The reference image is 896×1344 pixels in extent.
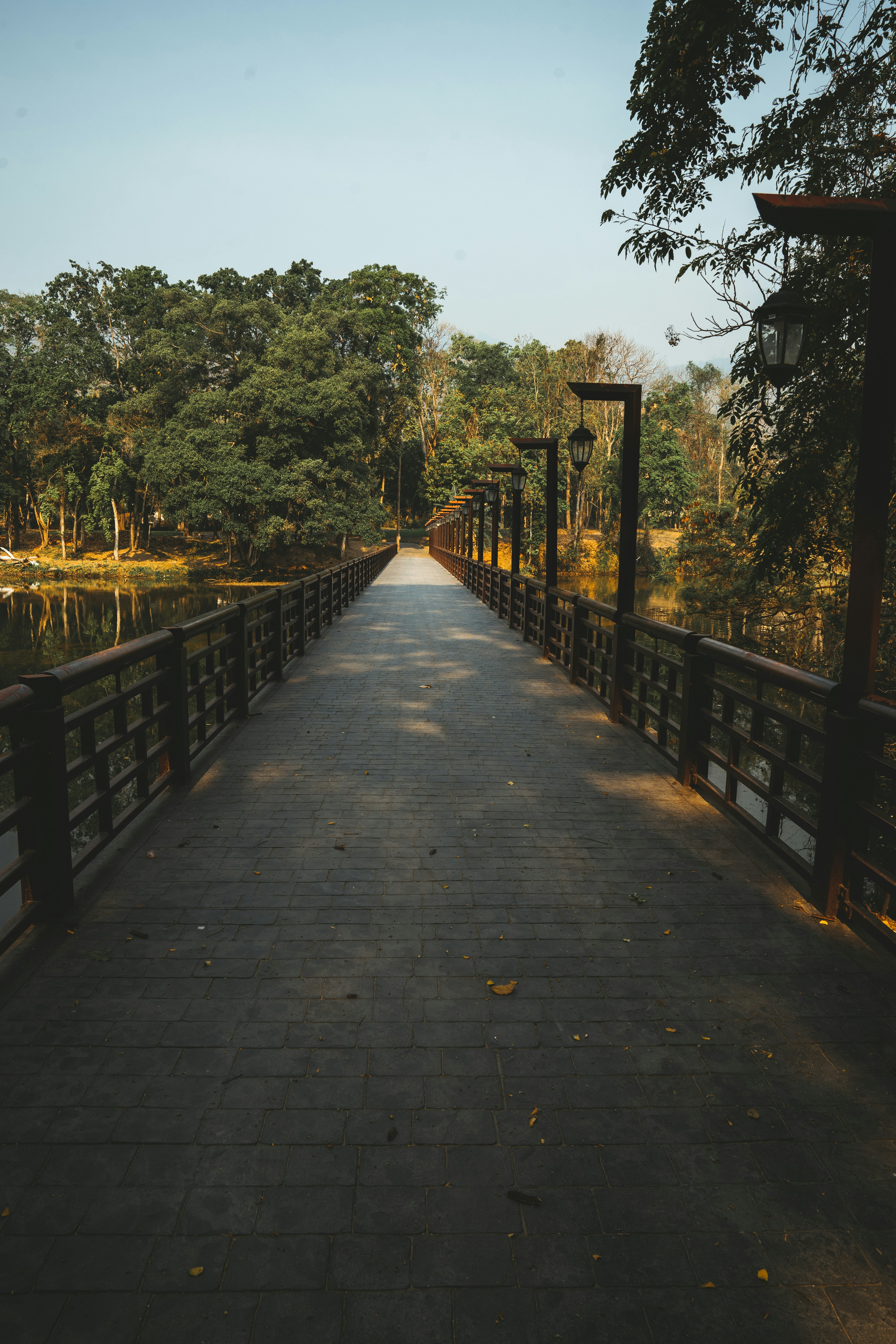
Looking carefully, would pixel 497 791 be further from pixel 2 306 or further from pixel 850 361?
pixel 2 306

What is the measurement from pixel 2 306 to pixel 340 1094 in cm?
6851

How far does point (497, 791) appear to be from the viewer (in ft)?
19.1

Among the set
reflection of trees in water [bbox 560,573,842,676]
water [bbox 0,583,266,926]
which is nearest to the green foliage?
water [bbox 0,583,266,926]

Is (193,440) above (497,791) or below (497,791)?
above

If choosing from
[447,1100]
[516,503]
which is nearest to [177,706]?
[447,1100]

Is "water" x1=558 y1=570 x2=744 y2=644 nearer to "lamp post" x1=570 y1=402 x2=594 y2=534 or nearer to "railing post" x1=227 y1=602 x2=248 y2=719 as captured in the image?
"lamp post" x1=570 y1=402 x2=594 y2=534

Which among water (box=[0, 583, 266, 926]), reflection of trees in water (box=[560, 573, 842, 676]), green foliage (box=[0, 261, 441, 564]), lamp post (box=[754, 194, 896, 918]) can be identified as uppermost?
green foliage (box=[0, 261, 441, 564])

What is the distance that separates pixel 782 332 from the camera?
4.20 m

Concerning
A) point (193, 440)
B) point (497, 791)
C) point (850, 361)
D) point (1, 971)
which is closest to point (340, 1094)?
point (1, 971)

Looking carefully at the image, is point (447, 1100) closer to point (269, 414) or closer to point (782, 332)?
point (782, 332)

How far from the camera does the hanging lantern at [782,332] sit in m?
4.17

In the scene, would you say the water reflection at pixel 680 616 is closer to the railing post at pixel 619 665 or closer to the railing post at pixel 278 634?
the railing post at pixel 619 665

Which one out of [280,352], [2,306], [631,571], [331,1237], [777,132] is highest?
[2,306]

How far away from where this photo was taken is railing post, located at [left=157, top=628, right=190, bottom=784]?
558 cm
